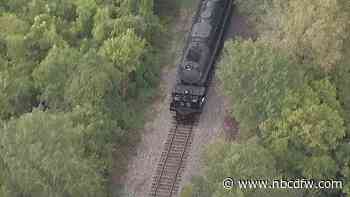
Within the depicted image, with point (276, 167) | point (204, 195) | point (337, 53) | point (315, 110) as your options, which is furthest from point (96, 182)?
point (337, 53)

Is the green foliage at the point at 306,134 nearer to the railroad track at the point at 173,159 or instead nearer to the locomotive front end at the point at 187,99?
the railroad track at the point at 173,159

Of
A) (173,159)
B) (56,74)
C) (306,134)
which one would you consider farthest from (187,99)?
(306,134)

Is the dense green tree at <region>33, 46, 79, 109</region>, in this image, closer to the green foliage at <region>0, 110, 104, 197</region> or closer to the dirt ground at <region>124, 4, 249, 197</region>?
the green foliage at <region>0, 110, 104, 197</region>

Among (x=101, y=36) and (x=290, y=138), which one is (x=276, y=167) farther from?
(x=101, y=36)

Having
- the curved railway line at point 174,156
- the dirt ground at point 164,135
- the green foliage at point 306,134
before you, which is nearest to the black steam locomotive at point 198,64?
the curved railway line at point 174,156

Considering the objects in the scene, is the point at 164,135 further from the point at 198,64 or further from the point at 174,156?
the point at 198,64

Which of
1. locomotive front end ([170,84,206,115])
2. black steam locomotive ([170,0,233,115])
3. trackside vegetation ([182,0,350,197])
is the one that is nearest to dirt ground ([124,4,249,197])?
black steam locomotive ([170,0,233,115])
